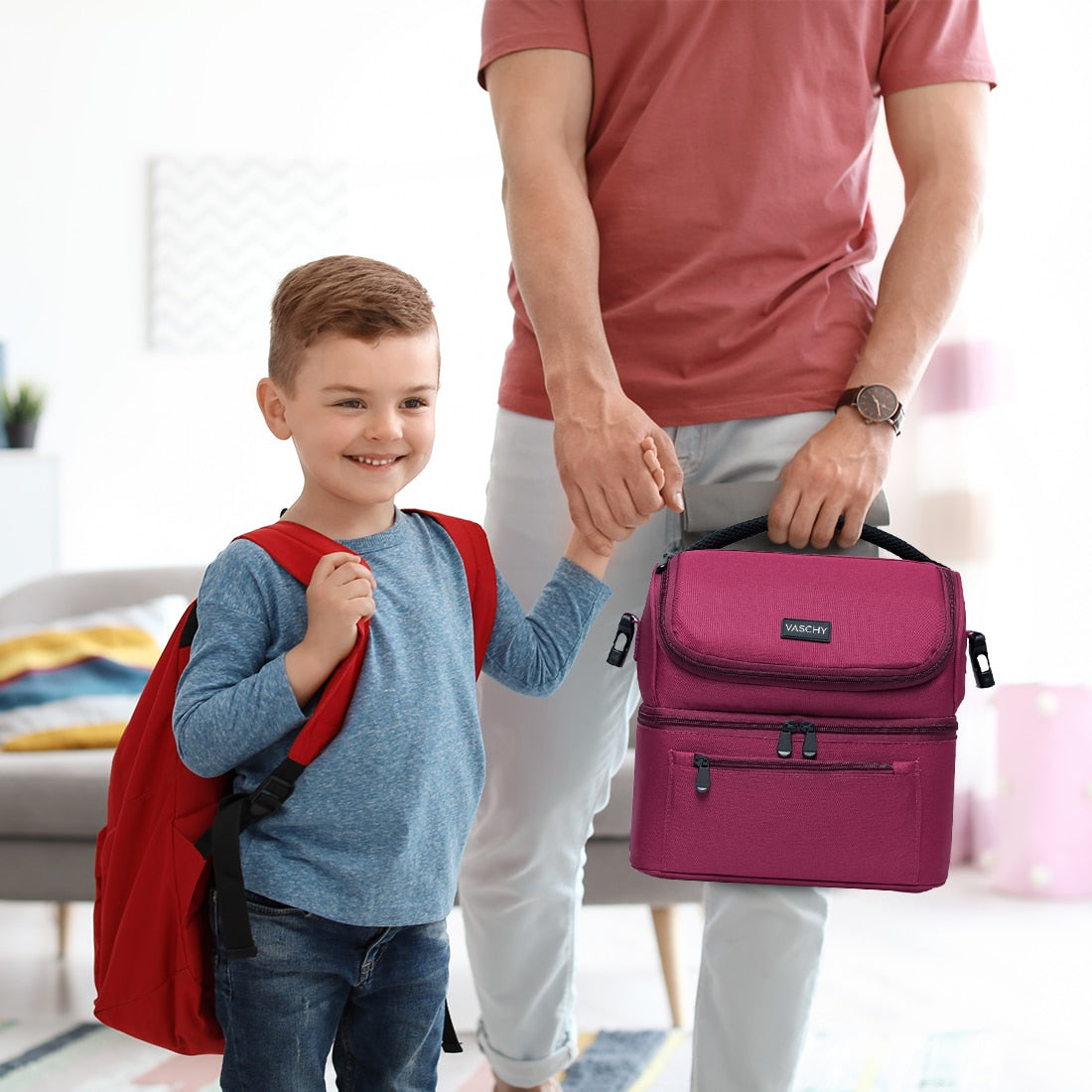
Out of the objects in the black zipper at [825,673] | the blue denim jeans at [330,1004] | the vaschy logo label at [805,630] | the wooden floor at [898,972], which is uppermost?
the vaschy logo label at [805,630]

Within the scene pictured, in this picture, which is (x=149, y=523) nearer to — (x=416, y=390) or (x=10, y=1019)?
(x=10, y=1019)

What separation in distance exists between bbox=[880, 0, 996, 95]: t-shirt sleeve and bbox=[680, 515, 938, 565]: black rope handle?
0.47 metres

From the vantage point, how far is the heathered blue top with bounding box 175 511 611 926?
1.10m

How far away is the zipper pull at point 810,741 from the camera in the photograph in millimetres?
1212

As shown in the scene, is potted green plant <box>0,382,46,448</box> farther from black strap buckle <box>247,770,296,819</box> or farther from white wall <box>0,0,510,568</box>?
black strap buckle <box>247,770,296,819</box>

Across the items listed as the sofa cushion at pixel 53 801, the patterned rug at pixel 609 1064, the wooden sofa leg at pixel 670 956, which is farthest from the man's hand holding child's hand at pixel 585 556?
the sofa cushion at pixel 53 801

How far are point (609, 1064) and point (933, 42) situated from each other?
1.44 m

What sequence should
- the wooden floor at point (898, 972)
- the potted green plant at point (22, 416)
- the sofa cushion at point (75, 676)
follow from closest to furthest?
the wooden floor at point (898, 972) → the sofa cushion at point (75, 676) → the potted green plant at point (22, 416)

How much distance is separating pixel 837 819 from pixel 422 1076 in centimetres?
44

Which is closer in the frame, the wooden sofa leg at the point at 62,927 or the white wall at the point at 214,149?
the wooden sofa leg at the point at 62,927

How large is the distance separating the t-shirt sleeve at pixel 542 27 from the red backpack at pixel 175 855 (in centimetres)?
58

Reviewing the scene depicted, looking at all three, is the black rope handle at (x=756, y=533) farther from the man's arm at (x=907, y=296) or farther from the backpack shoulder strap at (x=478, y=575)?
the backpack shoulder strap at (x=478, y=575)

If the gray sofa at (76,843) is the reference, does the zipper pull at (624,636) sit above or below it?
above

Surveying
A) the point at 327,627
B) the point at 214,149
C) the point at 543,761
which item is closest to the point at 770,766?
the point at 543,761
